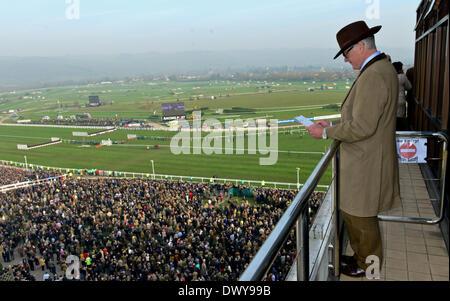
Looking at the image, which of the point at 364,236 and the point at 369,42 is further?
the point at 364,236

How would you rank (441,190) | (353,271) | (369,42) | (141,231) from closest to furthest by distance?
(369,42)
(353,271)
(441,190)
(141,231)

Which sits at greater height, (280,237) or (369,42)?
(369,42)

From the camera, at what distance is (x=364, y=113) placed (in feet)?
5.53

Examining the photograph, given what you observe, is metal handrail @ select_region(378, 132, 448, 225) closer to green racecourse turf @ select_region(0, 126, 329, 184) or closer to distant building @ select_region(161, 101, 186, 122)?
green racecourse turf @ select_region(0, 126, 329, 184)

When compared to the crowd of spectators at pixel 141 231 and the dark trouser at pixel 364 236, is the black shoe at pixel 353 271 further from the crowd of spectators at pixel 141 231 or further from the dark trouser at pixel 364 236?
the crowd of spectators at pixel 141 231

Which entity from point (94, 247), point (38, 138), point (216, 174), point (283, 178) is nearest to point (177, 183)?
point (216, 174)

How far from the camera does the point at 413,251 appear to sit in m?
2.60

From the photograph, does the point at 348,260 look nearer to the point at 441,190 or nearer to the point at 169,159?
the point at 441,190

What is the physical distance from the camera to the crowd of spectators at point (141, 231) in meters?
9.85

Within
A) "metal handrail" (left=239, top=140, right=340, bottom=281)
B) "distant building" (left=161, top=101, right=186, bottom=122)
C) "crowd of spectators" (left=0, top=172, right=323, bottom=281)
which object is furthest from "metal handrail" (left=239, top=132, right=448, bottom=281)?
"distant building" (left=161, top=101, right=186, bottom=122)

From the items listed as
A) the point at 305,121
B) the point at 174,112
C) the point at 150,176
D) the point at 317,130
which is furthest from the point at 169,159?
the point at 317,130

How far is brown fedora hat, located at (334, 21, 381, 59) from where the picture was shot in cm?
178

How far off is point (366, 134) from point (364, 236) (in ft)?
2.01
